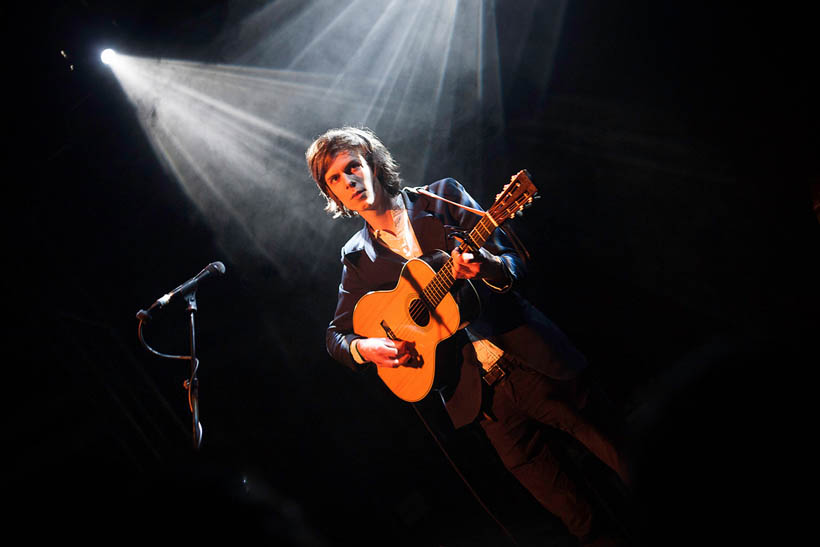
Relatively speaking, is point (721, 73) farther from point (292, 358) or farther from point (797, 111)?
point (292, 358)

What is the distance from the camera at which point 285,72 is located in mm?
3363

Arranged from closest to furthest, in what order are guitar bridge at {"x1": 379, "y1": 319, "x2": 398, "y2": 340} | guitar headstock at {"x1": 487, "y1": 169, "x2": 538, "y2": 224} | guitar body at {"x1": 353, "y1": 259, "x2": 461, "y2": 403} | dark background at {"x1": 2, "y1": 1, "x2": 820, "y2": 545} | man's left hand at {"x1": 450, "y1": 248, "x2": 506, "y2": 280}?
dark background at {"x1": 2, "y1": 1, "x2": 820, "y2": 545}, guitar headstock at {"x1": 487, "y1": 169, "x2": 538, "y2": 224}, man's left hand at {"x1": 450, "y1": 248, "x2": 506, "y2": 280}, guitar body at {"x1": 353, "y1": 259, "x2": 461, "y2": 403}, guitar bridge at {"x1": 379, "y1": 319, "x2": 398, "y2": 340}

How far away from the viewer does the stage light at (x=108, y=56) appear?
354 cm

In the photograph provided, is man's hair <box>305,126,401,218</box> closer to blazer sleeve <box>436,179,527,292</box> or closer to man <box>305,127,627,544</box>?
man <box>305,127,627,544</box>

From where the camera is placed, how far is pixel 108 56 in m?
3.57

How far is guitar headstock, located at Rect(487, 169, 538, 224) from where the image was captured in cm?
157

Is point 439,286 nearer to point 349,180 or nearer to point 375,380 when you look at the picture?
point 349,180

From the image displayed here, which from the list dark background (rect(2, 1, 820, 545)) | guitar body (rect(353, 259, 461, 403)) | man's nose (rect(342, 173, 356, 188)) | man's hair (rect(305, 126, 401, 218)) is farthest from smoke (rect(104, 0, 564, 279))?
guitar body (rect(353, 259, 461, 403))

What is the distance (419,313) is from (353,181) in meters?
0.88

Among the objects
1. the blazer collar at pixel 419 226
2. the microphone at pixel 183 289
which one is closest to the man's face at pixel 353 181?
the blazer collar at pixel 419 226

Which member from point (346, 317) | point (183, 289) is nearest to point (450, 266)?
point (346, 317)

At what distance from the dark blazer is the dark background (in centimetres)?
59

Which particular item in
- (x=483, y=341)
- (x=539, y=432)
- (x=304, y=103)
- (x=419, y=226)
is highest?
(x=304, y=103)

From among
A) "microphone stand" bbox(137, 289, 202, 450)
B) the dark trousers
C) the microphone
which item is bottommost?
the dark trousers
